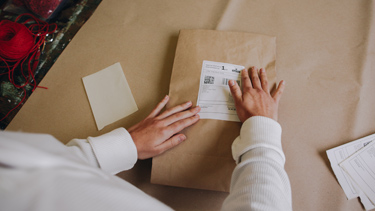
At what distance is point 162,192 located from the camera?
1.93 ft

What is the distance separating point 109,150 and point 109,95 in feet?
0.87

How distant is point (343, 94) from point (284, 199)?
45cm

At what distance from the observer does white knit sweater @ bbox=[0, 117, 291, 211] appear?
18 cm

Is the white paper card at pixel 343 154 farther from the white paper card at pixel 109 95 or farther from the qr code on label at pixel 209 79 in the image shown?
the white paper card at pixel 109 95

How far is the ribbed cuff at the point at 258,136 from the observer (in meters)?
0.47

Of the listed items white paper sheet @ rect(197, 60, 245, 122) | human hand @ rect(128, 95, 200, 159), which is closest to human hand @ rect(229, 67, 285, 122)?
white paper sheet @ rect(197, 60, 245, 122)

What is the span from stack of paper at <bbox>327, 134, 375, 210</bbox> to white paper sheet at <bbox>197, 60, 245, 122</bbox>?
12.0 inches

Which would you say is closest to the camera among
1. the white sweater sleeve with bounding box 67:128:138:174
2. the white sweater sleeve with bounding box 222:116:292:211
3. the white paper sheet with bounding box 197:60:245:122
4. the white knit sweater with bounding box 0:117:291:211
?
the white knit sweater with bounding box 0:117:291:211

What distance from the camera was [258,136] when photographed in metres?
0.48

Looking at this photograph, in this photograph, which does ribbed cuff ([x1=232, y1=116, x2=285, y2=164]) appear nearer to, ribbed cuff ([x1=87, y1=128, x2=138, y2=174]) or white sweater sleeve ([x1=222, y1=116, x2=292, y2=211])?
white sweater sleeve ([x1=222, y1=116, x2=292, y2=211])

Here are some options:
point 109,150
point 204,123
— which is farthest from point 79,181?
point 204,123

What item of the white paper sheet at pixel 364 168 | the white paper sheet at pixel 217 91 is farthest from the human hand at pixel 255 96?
the white paper sheet at pixel 364 168

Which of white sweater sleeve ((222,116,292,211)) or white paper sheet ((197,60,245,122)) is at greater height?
white paper sheet ((197,60,245,122))

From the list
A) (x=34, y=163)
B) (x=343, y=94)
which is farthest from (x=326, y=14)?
(x=34, y=163)
